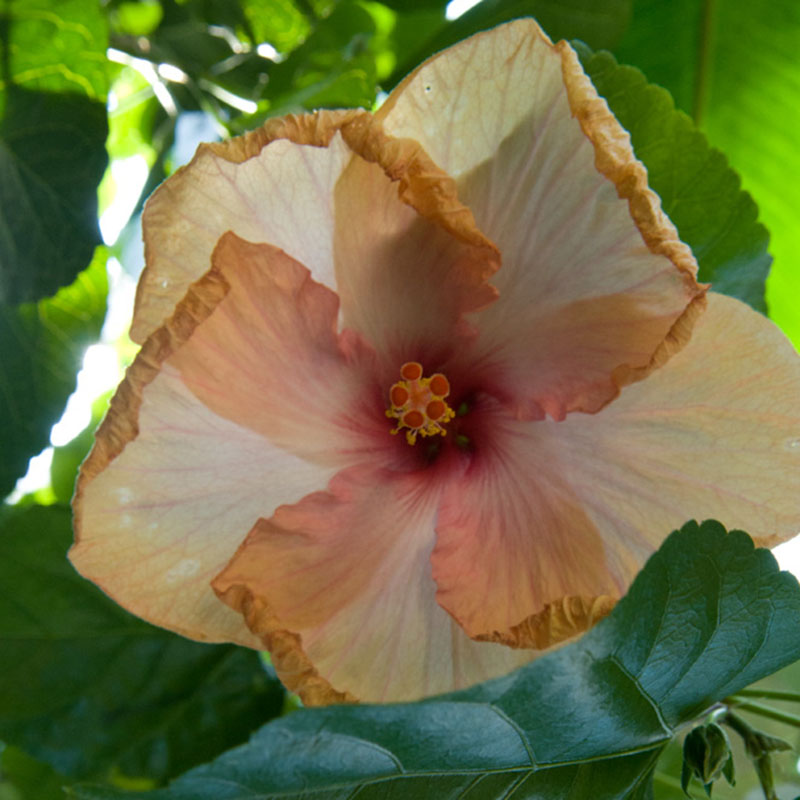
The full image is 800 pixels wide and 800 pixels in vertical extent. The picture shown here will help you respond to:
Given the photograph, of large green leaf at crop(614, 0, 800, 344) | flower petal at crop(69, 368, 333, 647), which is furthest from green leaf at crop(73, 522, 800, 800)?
large green leaf at crop(614, 0, 800, 344)

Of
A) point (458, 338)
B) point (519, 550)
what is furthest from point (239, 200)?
point (519, 550)

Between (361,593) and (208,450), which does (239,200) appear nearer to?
(208,450)

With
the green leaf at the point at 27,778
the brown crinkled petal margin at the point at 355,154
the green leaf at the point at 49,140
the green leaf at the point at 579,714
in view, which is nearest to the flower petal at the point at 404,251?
the brown crinkled petal margin at the point at 355,154

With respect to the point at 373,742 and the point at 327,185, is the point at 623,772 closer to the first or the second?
the point at 373,742

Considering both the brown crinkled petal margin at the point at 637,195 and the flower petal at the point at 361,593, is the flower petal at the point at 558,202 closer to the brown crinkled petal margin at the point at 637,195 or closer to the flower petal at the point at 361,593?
the brown crinkled petal margin at the point at 637,195

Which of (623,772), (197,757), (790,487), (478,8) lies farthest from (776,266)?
(197,757)
